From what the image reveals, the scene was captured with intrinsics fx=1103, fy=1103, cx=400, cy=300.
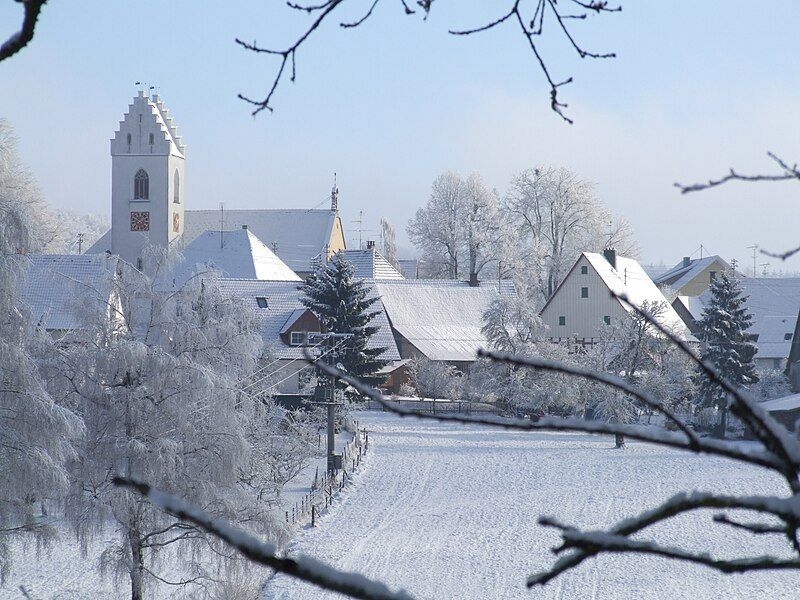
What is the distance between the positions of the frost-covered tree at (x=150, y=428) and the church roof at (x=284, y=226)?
1963 inches

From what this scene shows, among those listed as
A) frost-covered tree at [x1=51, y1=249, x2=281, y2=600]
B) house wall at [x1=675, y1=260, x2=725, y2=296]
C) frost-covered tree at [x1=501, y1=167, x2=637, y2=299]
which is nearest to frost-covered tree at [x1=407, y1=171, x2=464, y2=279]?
frost-covered tree at [x1=501, y1=167, x2=637, y2=299]

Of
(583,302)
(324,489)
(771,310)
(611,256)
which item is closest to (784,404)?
(583,302)

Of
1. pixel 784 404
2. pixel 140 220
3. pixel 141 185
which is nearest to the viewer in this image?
pixel 784 404

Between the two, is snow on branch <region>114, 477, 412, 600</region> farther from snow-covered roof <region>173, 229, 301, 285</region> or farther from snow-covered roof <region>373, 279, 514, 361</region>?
snow-covered roof <region>173, 229, 301, 285</region>

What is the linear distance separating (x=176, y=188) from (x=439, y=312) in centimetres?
1440

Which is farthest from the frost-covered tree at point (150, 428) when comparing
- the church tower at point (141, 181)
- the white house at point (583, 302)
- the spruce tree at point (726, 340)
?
the church tower at point (141, 181)

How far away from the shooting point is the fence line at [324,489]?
22438 mm

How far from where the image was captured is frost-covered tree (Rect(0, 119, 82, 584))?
13891mm

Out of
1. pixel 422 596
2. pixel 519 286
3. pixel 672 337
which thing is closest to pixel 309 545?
pixel 422 596

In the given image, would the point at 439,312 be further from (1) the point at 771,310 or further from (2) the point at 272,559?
(2) the point at 272,559

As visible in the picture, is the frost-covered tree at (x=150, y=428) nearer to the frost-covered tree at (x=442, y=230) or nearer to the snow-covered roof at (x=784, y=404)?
the snow-covered roof at (x=784, y=404)

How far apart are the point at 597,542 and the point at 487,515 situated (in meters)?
22.6

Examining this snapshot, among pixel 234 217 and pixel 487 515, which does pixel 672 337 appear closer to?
pixel 487 515

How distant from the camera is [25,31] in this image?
66.1 inches
